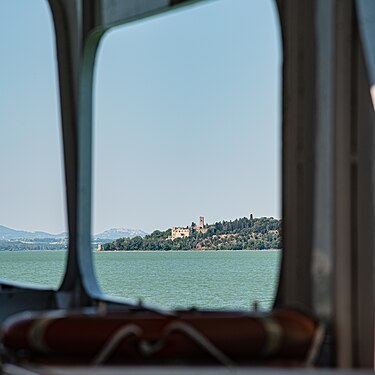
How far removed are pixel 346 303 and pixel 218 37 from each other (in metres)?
52.8

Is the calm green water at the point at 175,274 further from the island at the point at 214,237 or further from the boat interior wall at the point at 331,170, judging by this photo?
the boat interior wall at the point at 331,170

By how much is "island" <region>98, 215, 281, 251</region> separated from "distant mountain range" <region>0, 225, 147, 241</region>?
1.63 meters

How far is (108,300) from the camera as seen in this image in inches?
148

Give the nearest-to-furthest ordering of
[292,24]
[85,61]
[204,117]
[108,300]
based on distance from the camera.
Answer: [292,24], [108,300], [85,61], [204,117]

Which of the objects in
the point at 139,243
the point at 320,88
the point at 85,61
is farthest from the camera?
the point at 139,243

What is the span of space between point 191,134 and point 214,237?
1372 centimetres

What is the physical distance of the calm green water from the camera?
53750 millimetres

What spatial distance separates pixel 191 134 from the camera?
52344 millimetres

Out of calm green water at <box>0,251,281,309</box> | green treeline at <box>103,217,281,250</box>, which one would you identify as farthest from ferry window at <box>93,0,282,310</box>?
green treeline at <box>103,217,281,250</box>

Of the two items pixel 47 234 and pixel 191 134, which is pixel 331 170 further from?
pixel 47 234

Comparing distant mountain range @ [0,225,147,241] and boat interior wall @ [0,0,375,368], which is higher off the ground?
boat interior wall @ [0,0,375,368]

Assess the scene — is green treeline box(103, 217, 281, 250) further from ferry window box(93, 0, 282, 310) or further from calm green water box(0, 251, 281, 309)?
calm green water box(0, 251, 281, 309)

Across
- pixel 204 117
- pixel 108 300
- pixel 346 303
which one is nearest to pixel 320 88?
pixel 346 303

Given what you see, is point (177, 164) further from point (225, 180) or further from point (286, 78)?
point (286, 78)
